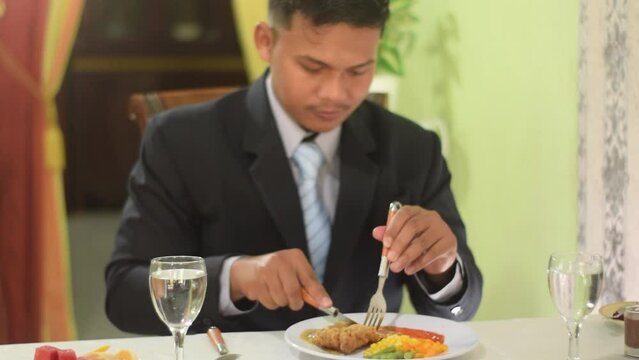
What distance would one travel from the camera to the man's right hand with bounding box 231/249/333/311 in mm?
1508

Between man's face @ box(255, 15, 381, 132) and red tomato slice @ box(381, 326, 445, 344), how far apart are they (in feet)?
1.94

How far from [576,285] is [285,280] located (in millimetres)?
469

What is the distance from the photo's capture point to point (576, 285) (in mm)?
1261

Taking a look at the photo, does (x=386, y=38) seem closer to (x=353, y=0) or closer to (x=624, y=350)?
(x=353, y=0)

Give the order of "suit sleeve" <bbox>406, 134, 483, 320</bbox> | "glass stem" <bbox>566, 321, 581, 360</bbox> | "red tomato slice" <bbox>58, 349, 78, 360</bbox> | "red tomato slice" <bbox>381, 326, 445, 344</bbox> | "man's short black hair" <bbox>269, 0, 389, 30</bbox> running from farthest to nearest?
"man's short black hair" <bbox>269, 0, 389, 30</bbox>, "suit sleeve" <bbox>406, 134, 483, 320</bbox>, "red tomato slice" <bbox>381, 326, 445, 344</bbox>, "glass stem" <bbox>566, 321, 581, 360</bbox>, "red tomato slice" <bbox>58, 349, 78, 360</bbox>

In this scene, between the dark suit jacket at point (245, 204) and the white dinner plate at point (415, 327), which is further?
the dark suit jacket at point (245, 204)

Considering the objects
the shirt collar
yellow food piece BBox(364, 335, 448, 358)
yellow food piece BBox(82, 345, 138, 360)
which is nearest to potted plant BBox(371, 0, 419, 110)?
the shirt collar

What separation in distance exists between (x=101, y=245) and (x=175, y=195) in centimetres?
134

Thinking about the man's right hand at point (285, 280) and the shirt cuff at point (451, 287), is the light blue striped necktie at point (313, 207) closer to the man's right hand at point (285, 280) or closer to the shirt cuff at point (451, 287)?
the shirt cuff at point (451, 287)

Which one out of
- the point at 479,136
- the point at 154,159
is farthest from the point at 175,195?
the point at 479,136

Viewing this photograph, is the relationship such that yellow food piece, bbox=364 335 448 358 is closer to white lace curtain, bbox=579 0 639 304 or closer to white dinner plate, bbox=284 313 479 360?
white dinner plate, bbox=284 313 479 360

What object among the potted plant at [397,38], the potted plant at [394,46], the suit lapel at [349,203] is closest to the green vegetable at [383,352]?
the suit lapel at [349,203]

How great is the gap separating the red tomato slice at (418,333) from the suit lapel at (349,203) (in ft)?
1.51

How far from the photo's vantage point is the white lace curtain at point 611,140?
1.86 m
